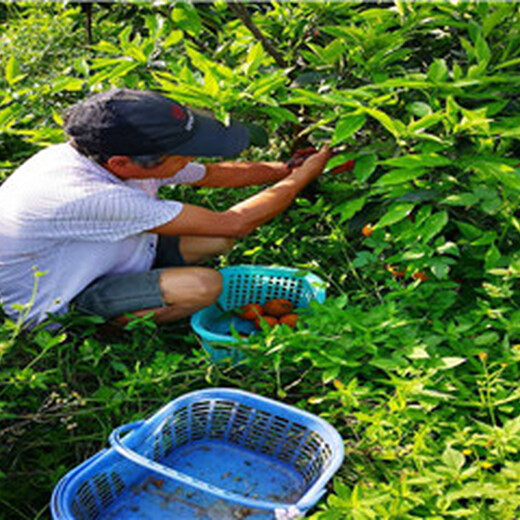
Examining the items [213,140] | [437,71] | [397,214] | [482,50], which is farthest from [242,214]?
[482,50]

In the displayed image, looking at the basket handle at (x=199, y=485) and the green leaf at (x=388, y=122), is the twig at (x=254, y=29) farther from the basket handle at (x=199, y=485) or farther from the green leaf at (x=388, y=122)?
the basket handle at (x=199, y=485)

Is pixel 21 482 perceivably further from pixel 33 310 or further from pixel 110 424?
pixel 33 310

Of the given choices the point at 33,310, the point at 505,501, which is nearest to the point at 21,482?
the point at 33,310

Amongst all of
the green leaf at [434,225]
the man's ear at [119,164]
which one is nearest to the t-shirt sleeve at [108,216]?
the man's ear at [119,164]

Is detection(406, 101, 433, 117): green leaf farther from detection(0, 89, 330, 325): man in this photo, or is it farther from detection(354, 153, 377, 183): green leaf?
detection(0, 89, 330, 325): man

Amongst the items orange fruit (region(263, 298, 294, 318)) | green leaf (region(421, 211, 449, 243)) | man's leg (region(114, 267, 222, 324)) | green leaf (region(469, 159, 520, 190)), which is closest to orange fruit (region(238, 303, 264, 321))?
orange fruit (region(263, 298, 294, 318))

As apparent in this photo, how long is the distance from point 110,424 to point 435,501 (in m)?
0.97

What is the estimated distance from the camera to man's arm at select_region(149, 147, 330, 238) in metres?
2.27

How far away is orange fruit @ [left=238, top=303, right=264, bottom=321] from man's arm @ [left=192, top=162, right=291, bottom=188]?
1.90ft

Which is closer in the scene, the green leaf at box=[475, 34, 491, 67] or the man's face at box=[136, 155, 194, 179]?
the green leaf at box=[475, 34, 491, 67]

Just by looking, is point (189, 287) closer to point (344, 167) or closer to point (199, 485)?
point (344, 167)

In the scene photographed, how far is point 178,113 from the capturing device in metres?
2.22

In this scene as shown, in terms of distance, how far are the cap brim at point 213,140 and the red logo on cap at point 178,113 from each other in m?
0.08

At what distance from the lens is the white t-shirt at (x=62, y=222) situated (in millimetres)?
2117
